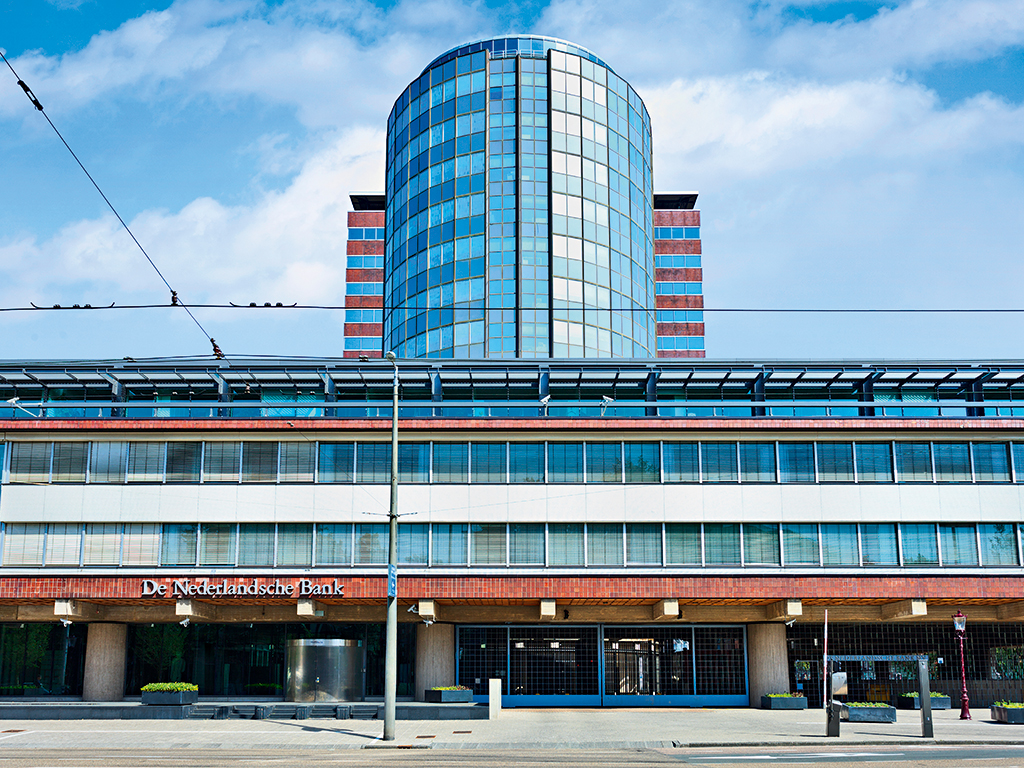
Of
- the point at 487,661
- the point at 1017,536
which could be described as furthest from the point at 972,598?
the point at 487,661

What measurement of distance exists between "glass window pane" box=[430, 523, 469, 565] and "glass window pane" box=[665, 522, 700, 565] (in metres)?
7.17

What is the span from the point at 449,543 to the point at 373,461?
162 inches

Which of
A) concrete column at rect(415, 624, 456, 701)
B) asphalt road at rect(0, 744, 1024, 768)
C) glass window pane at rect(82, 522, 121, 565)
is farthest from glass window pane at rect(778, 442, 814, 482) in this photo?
glass window pane at rect(82, 522, 121, 565)

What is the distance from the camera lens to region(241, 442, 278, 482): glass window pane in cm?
3647

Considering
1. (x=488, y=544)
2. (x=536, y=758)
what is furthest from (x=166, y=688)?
(x=536, y=758)

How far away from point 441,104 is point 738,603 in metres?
51.5

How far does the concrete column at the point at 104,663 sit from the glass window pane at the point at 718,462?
22666 mm

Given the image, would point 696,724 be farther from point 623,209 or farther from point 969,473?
point 623,209

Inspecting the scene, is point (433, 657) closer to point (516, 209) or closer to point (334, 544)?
point (334, 544)

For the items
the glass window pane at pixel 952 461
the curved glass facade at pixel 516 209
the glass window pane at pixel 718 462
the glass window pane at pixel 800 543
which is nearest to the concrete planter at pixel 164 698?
the glass window pane at pixel 718 462

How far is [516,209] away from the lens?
74125mm

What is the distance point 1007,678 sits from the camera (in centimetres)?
3734

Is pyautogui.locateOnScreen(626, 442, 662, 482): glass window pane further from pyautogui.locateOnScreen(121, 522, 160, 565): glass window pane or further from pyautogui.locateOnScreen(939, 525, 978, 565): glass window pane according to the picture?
pyautogui.locateOnScreen(121, 522, 160, 565): glass window pane

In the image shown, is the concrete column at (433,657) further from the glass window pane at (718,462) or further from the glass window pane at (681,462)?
the glass window pane at (718,462)
